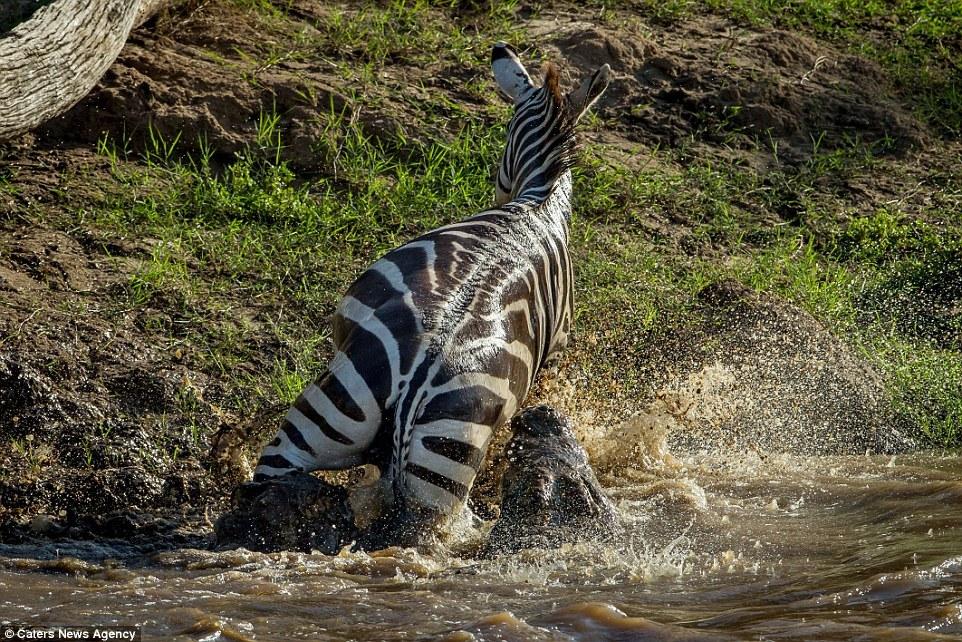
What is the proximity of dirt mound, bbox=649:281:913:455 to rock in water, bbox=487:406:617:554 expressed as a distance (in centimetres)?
153

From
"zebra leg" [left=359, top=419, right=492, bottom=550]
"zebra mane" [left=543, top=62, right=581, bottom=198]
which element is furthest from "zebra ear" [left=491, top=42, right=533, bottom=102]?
"zebra leg" [left=359, top=419, right=492, bottom=550]

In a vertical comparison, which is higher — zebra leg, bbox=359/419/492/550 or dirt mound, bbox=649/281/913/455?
zebra leg, bbox=359/419/492/550

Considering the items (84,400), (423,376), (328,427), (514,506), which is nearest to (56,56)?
(84,400)

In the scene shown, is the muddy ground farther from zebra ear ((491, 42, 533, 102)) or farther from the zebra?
zebra ear ((491, 42, 533, 102))

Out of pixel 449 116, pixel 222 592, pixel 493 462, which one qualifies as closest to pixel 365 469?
pixel 493 462

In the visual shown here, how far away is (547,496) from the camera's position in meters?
4.10

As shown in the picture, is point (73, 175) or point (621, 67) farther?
point (621, 67)

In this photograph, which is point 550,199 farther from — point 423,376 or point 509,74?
point 423,376

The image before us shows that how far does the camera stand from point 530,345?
462 centimetres

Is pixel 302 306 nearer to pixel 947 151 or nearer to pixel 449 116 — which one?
pixel 449 116

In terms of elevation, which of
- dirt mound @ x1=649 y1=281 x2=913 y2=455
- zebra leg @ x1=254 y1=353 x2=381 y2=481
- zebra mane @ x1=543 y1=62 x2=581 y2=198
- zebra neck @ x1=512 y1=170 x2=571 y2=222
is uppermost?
zebra mane @ x1=543 y1=62 x2=581 y2=198

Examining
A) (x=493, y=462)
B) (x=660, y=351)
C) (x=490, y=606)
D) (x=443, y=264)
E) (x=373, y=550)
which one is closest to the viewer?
(x=490, y=606)

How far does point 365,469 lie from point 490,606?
53.4 inches

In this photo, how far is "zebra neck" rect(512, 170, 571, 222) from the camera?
543cm
